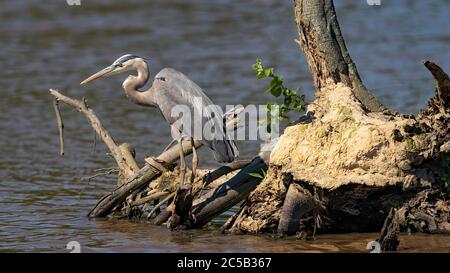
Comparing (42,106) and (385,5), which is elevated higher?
(385,5)

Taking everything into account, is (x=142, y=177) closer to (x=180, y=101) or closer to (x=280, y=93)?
(x=180, y=101)

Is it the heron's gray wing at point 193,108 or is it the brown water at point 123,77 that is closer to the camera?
the heron's gray wing at point 193,108

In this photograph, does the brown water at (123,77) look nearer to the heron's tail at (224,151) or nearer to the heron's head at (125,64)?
the heron's tail at (224,151)

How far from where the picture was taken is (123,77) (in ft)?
51.2

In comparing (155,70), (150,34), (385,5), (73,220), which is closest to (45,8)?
(150,34)

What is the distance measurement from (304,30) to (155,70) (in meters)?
7.70

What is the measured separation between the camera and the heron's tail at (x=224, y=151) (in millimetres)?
7996

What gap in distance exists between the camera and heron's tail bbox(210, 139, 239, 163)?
7996 millimetres

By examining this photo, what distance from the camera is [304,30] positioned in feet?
26.6

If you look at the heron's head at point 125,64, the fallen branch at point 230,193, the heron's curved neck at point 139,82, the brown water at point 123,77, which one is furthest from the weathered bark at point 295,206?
the heron's head at point 125,64

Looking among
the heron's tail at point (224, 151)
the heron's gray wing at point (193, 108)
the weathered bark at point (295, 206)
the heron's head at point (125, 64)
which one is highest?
the heron's head at point (125, 64)

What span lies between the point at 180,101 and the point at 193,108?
0.12 metres

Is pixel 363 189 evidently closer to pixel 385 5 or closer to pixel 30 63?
pixel 30 63

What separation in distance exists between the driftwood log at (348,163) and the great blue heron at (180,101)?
43cm
